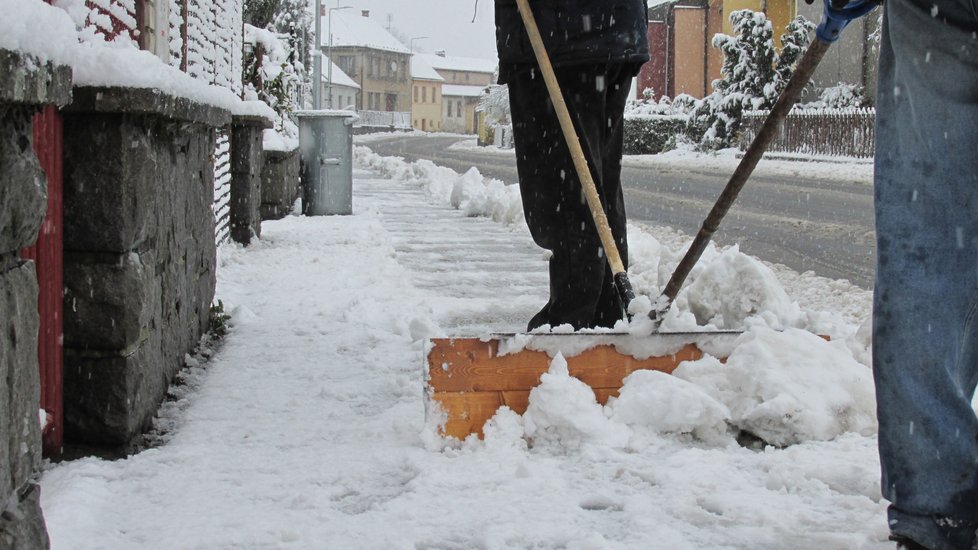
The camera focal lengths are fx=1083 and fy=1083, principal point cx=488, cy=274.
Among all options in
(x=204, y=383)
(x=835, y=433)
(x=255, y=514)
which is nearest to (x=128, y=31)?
(x=204, y=383)

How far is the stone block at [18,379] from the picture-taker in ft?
5.06

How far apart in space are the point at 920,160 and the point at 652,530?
88cm

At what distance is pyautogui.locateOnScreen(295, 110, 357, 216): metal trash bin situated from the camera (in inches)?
398

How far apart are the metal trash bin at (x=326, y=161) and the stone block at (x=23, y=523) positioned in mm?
8496

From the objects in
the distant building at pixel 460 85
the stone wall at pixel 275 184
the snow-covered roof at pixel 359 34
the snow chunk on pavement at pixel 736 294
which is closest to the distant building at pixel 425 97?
the distant building at pixel 460 85

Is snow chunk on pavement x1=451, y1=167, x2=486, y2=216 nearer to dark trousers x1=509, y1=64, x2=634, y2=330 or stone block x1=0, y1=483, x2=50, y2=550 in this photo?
dark trousers x1=509, y1=64, x2=634, y2=330

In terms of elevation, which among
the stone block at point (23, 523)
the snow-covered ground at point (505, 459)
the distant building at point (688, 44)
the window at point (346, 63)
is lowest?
the snow-covered ground at point (505, 459)

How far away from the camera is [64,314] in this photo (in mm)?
2697

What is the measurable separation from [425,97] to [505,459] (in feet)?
385

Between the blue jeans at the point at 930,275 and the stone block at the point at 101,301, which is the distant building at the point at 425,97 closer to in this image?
the stone block at the point at 101,301

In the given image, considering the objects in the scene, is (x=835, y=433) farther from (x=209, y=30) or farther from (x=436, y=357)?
(x=209, y=30)

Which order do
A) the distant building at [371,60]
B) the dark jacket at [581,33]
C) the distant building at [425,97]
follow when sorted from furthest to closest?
the distant building at [425,97], the distant building at [371,60], the dark jacket at [581,33]

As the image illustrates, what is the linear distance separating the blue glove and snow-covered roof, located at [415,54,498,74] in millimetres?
124478

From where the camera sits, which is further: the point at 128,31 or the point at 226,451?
the point at 128,31
